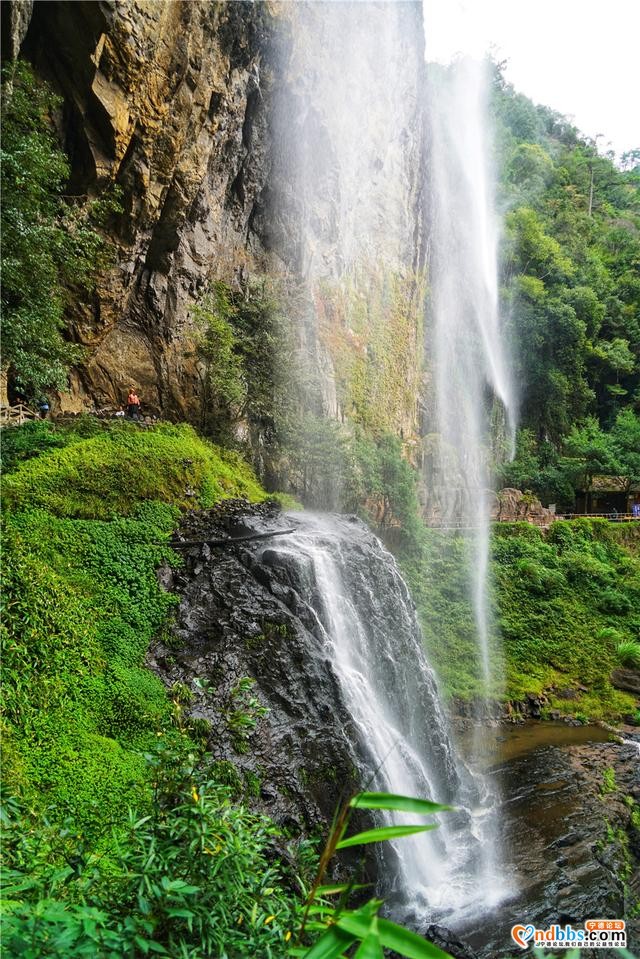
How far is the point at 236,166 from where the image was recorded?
664 inches

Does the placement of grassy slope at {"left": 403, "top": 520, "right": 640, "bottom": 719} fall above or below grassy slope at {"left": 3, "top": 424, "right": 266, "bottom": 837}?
below

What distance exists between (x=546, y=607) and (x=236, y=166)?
57.1 feet

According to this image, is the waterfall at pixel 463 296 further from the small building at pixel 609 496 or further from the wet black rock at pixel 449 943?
the wet black rock at pixel 449 943

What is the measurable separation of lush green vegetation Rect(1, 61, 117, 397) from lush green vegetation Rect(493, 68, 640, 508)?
80.0 ft

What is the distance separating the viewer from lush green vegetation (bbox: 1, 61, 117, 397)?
7914 mm

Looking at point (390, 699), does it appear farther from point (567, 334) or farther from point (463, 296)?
point (567, 334)

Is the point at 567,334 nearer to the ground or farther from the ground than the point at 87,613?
farther from the ground

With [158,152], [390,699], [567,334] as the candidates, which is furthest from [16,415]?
[567,334]

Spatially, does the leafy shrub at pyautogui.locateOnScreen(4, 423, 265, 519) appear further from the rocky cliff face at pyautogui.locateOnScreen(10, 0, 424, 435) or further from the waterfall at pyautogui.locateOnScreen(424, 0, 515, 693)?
the waterfall at pyautogui.locateOnScreen(424, 0, 515, 693)

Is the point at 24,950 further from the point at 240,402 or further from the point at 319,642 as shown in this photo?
the point at 240,402

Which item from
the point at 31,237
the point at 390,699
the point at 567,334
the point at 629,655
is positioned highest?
the point at 567,334

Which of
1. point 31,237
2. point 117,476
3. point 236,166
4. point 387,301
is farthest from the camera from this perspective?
point 387,301

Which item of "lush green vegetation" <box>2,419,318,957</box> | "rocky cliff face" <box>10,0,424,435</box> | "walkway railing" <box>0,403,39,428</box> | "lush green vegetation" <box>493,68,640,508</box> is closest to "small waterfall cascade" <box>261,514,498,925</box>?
"lush green vegetation" <box>2,419,318,957</box>

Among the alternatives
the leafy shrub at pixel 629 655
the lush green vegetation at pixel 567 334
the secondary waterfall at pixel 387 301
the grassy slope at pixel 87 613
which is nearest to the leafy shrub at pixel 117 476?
the grassy slope at pixel 87 613
